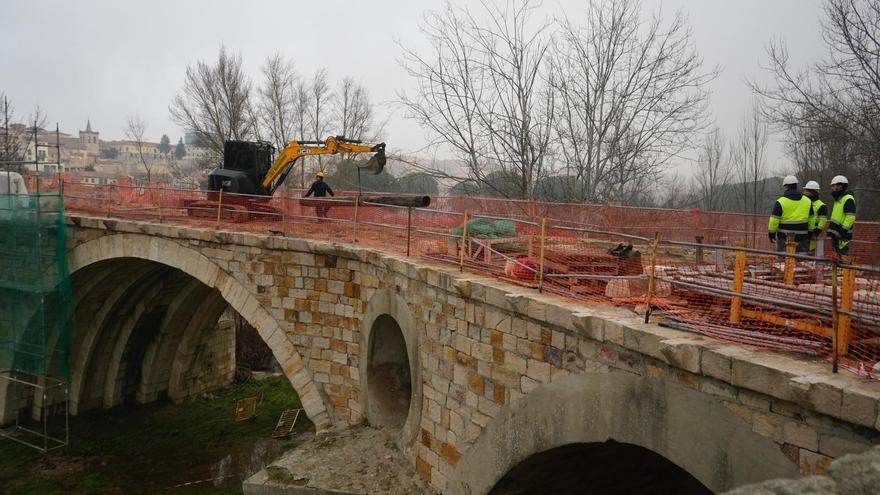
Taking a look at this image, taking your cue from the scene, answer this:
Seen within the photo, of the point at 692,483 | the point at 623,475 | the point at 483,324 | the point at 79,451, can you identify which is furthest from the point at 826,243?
the point at 79,451

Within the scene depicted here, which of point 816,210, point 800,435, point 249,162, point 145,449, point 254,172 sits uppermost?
point 249,162

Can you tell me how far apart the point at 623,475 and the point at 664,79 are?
30.6 feet

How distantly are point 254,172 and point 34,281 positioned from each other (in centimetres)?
559

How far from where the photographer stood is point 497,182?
14375 millimetres

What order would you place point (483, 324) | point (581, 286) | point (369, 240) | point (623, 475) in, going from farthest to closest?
point (369, 240) → point (623, 475) → point (483, 324) → point (581, 286)

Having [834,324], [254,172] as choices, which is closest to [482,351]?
[834,324]

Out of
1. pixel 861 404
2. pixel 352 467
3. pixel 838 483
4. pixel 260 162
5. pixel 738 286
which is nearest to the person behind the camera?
pixel 838 483

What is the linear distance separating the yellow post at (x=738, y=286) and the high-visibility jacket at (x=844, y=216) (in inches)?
91.8

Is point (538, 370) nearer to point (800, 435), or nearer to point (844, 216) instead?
point (800, 435)

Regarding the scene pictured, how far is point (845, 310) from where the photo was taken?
3.08 meters

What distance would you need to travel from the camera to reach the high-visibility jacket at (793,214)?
5.89 metres

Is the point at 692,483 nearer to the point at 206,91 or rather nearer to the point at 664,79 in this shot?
the point at 664,79

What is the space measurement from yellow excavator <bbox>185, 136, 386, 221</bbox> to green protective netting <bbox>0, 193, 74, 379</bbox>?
355 cm

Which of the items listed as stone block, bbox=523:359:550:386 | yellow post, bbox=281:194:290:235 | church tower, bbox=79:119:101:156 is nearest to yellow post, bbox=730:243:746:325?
stone block, bbox=523:359:550:386
